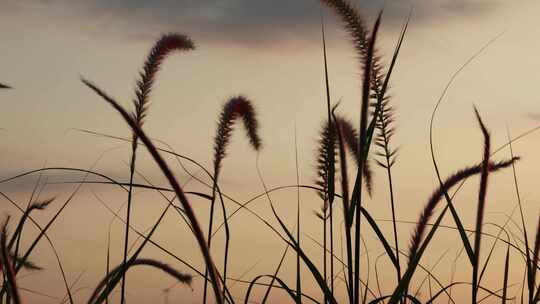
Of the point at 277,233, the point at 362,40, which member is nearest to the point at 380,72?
the point at 362,40

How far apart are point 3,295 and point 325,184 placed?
4.34ft

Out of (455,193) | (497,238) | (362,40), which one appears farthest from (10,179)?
(497,238)

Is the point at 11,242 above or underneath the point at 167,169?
above

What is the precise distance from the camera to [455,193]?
2.71m

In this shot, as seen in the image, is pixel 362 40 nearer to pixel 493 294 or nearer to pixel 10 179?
pixel 493 294

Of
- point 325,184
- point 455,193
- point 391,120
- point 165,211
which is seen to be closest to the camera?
point 165,211

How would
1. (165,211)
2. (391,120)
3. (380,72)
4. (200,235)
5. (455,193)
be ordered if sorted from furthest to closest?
(391,120) < (380,72) < (455,193) < (165,211) < (200,235)

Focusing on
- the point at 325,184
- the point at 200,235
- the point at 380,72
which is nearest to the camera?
the point at 200,235

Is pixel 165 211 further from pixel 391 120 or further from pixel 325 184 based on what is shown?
pixel 391 120

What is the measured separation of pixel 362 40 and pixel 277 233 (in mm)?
813

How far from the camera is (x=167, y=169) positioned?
1072 millimetres

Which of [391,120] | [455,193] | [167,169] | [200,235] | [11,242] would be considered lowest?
[200,235]

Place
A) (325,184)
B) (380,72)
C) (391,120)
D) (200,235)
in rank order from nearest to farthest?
(200,235)
(380,72)
(325,184)
(391,120)

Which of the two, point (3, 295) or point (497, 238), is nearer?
point (3, 295)
